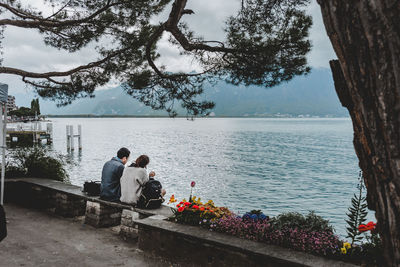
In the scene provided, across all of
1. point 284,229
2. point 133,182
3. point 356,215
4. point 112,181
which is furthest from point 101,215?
point 356,215

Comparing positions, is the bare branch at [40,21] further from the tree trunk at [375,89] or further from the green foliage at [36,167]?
the tree trunk at [375,89]

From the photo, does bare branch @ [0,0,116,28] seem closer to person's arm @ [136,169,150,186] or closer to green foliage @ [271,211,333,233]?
person's arm @ [136,169,150,186]

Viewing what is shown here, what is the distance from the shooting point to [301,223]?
4.20 metres

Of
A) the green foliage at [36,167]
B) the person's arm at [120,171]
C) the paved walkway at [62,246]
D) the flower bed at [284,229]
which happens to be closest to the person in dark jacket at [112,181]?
the person's arm at [120,171]

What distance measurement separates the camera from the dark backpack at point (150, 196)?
5.61 metres

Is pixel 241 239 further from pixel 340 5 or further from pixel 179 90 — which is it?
pixel 179 90

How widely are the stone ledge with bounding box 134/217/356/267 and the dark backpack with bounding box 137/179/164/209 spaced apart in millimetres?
729

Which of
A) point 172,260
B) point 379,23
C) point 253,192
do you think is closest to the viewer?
point 379,23

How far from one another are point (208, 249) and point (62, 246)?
2473 millimetres

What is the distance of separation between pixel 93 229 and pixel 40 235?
872mm

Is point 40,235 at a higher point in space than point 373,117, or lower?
lower

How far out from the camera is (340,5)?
117cm

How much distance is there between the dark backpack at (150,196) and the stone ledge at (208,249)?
0.73m

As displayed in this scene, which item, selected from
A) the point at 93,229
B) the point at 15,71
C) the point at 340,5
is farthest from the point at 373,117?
the point at 15,71
